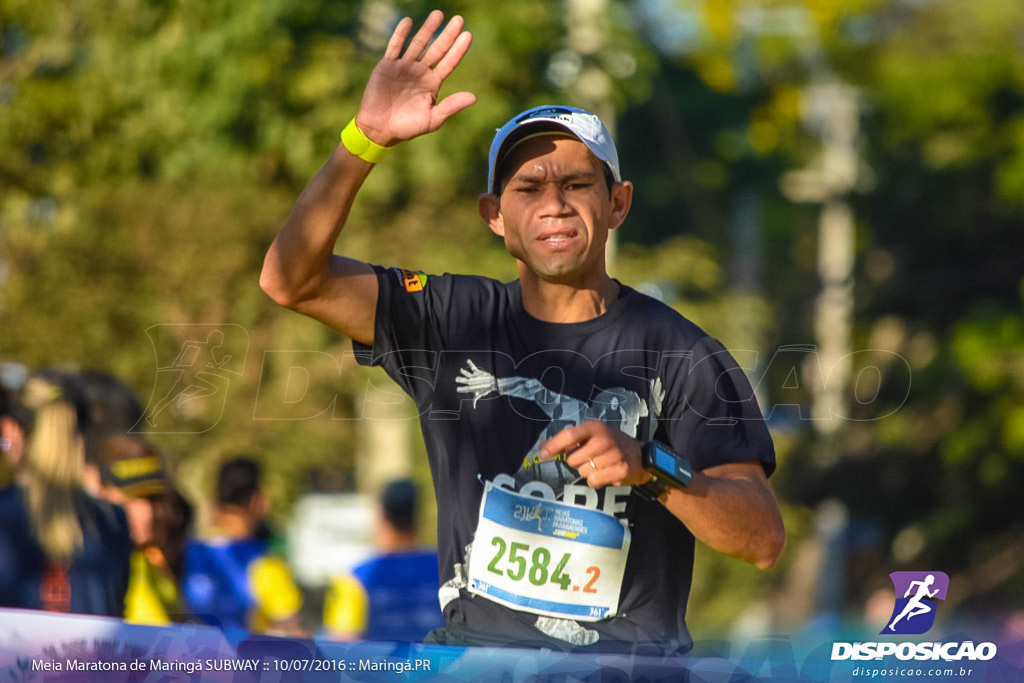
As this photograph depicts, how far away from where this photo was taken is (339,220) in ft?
9.71

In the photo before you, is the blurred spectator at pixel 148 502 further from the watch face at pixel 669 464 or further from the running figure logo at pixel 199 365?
the watch face at pixel 669 464

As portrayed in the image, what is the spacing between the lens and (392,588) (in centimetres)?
630

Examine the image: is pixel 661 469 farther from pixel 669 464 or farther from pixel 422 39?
pixel 422 39

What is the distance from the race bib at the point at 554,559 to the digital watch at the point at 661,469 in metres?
0.30

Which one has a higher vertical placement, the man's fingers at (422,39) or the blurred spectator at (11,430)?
the man's fingers at (422,39)

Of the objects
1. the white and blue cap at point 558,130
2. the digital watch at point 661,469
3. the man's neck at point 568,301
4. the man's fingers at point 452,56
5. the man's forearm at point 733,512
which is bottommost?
the man's forearm at point 733,512

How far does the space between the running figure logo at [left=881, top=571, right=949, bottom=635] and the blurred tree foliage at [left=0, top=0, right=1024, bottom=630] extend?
20.5 ft

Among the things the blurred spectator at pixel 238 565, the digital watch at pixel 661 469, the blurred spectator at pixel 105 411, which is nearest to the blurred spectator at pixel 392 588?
the blurred spectator at pixel 238 565

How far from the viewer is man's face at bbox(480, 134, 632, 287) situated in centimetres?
303

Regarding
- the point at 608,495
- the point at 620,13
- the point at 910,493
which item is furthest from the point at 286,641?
the point at 910,493

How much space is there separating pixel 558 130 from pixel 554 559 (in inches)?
39.9

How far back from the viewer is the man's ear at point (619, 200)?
10.4 ft

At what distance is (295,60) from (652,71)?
10.5 feet

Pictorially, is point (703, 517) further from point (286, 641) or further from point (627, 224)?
point (627, 224)
